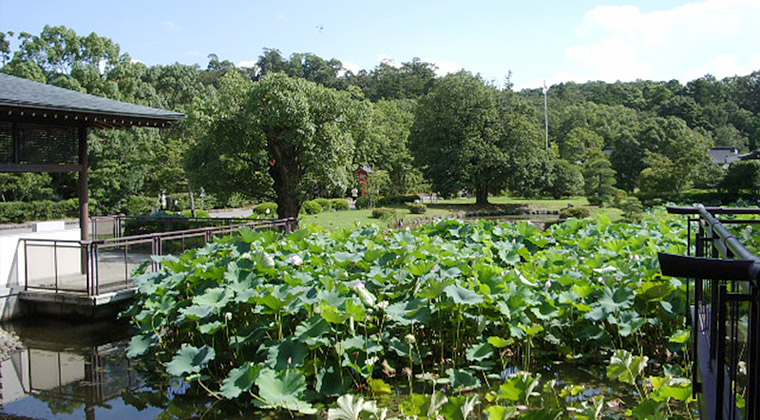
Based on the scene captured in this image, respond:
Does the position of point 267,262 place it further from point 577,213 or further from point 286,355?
point 577,213

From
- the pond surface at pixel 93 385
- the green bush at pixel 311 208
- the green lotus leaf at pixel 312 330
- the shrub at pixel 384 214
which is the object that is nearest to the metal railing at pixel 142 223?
the pond surface at pixel 93 385

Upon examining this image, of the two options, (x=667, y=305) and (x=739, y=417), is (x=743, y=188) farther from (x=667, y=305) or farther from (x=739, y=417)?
(x=739, y=417)

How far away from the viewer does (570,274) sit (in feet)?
16.5

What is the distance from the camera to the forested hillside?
1546 centimetres

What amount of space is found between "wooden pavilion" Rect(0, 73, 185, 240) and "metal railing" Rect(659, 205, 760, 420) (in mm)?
8781

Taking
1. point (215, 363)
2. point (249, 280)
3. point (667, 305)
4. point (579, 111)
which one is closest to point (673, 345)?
point (667, 305)

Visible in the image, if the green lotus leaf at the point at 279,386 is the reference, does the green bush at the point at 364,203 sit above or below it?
above

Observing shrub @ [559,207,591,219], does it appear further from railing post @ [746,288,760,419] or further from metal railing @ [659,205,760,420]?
railing post @ [746,288,760,419]

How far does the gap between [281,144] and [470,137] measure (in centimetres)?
1586

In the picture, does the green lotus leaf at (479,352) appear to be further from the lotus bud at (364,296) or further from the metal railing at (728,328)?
the metal railing at (728,328)

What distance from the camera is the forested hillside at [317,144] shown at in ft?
50.7

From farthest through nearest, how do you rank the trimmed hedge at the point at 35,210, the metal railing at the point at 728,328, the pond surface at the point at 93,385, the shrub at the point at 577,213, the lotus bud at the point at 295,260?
the trimmed hedge at the point at 35,210
the shrub at the point at 577,213
the lotus bud at the point at 295,260
the pond surface at the point at 93,385
the metal railing at the point at 728,328

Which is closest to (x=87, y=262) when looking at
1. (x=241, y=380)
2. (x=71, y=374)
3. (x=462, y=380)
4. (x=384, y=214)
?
(x=71, y=374)

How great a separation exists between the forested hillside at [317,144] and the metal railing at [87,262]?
666cm
